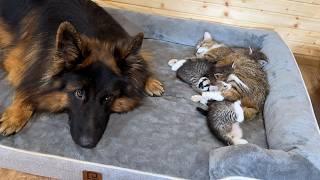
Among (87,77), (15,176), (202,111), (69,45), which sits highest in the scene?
(69,45)

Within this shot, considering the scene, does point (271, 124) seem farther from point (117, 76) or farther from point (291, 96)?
point (117, 76)

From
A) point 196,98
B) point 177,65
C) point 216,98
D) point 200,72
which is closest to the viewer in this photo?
point 216,98

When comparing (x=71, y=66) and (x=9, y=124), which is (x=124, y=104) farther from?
(x=9, y=124)

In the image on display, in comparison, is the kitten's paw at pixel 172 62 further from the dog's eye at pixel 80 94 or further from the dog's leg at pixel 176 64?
the dog's eye at pixel 80 94

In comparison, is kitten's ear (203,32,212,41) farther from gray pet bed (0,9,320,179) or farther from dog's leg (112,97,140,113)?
dog's leg (112,97,140,113)

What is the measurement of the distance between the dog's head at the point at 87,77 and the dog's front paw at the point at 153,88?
42 centimetres

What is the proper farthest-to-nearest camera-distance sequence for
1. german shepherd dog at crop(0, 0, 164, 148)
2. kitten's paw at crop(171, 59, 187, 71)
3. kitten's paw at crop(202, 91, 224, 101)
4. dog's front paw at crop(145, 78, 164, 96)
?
1. kitten's paw at crop(171, 59, 187, 71)
2. dog's front paw at crop(145, 78, 164, 96)
3. kitten's paw at crop(202, 91, 224, 101)
4. german shepherd dog at crop(0, 0, 164, 148)

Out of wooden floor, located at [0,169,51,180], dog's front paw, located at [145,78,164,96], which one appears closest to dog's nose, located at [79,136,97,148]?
wooden floor, located at [0,169,51,180]

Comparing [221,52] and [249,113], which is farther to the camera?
[221,52]

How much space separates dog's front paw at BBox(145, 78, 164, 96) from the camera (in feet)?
7.28

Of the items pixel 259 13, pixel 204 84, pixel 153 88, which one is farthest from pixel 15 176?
pixel 259 13

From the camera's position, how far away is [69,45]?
1.66 meters

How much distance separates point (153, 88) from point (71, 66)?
0.64 meters

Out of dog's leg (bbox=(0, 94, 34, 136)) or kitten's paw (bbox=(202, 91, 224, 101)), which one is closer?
dog's leg (bbox=(0, 94, 34, 136))
